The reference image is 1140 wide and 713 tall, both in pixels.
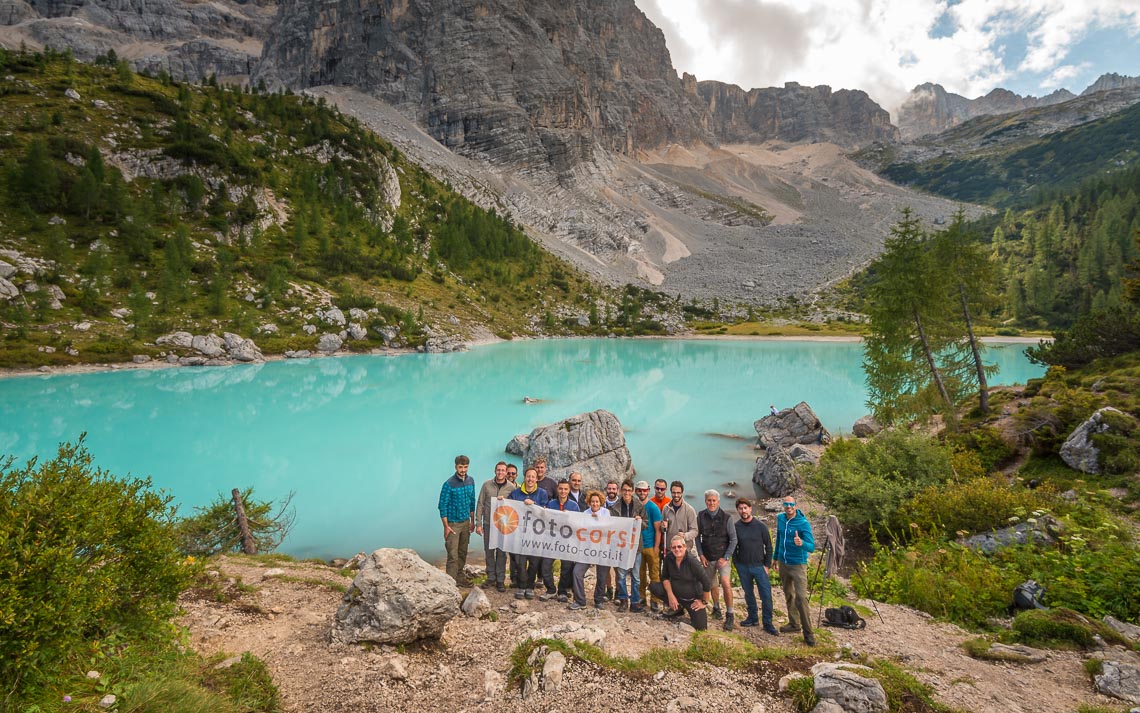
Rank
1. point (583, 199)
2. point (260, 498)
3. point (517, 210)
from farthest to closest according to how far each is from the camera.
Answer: point (583, 199)
point (517, 210)
point (260, 498)

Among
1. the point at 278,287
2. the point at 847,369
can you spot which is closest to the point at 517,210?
the point at 278,287

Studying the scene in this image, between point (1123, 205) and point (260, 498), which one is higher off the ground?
point (1123, 205)

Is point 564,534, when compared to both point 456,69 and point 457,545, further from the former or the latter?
point 456,69

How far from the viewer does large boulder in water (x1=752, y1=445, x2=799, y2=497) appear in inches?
811

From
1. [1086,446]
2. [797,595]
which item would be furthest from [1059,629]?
[1086,446]

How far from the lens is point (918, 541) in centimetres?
1257

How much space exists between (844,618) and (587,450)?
13.6m

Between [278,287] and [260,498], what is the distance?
56.2 metres

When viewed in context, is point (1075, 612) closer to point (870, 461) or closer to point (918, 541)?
point (918, 541)

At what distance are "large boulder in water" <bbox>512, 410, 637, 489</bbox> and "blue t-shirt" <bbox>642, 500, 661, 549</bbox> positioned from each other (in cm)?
1153

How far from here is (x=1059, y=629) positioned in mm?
7852

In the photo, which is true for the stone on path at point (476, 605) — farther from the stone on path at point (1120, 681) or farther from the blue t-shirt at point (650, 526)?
the stone on path at point (1120, 681)

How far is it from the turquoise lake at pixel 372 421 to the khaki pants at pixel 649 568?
7.82m

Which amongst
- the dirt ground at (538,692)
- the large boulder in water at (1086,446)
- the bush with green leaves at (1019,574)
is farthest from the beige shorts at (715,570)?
the large boulder in water at (1086,446)
